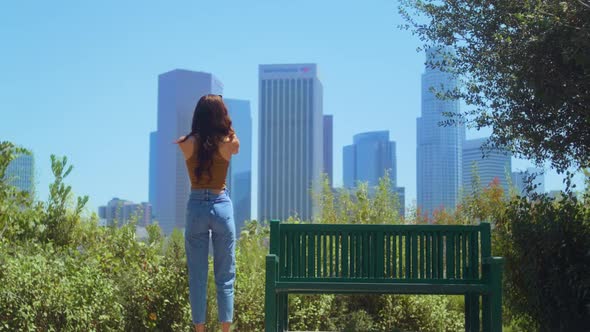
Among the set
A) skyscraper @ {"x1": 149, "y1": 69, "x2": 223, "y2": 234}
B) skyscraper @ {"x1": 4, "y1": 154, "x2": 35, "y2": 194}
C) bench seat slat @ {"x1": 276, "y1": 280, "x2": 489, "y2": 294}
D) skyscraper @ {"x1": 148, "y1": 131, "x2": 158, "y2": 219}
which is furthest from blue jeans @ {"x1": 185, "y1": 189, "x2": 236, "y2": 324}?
skyscraper @ {"x1": 148, "y1": 131, "x2": 158, "y2": 219}

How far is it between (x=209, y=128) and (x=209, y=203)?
1.65 feet

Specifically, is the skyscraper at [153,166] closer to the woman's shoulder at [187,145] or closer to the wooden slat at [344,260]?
the wooden slat at [344,260]

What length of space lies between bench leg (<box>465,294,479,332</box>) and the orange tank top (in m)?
2.23

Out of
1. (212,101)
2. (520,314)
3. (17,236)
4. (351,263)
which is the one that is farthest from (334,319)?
(17,236)

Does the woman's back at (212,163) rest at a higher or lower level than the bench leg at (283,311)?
higher

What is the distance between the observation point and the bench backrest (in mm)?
5297

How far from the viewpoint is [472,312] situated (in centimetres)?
536

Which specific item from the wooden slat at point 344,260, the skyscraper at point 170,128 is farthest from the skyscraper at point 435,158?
the wooden slat at point 344,260

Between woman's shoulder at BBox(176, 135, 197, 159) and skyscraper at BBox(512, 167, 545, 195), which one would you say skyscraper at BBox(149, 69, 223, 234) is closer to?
skyscraper at BBox(512, 167, 545, 195)

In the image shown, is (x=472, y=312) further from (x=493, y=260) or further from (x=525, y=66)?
(x=525, y=66)

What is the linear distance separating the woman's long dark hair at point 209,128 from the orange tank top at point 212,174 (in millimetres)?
21

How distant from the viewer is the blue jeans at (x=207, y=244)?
4.49 m

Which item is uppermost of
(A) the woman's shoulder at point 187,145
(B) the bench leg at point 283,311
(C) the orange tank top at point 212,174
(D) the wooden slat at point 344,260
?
(A) the woman's shoulder at point 187,145

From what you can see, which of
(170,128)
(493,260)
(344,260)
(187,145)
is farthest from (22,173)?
(170,128)
